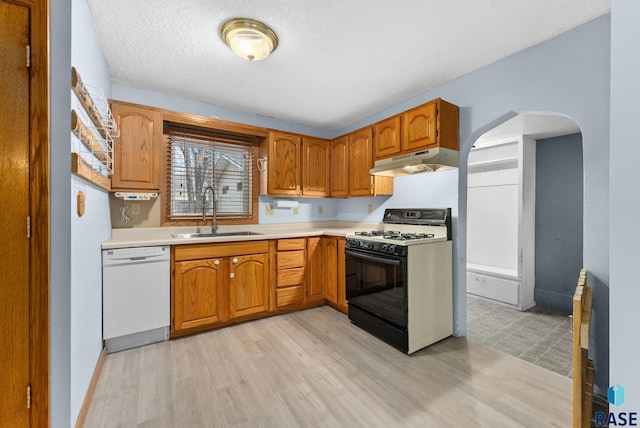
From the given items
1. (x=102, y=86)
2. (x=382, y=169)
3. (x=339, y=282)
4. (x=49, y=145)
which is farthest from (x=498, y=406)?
(x=102, y=86)

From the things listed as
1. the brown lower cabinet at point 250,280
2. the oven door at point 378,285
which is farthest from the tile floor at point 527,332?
the brown lower cabinet at point 250,280

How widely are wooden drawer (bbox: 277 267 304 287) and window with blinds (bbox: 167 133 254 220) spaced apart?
92 centimetres

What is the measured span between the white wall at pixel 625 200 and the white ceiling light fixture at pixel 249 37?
174cm

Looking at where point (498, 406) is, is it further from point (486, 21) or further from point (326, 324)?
point (486, 21)

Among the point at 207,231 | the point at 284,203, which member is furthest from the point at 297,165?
the point at 207,231

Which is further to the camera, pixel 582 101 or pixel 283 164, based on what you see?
pixel 283 164

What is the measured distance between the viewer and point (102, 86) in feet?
7.00

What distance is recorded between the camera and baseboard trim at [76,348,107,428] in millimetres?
1465

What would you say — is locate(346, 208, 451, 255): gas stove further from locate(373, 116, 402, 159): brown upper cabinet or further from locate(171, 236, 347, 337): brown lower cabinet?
locate(373, 116, 402, 159): brown upper cabinet

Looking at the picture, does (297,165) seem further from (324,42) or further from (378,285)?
(378,285)

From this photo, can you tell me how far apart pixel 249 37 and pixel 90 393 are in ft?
8.22

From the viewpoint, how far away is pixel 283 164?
3.42 m

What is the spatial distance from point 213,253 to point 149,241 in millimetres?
539

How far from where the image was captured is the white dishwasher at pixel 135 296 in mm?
2145
